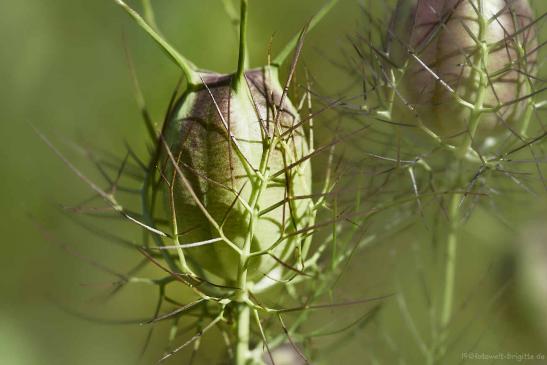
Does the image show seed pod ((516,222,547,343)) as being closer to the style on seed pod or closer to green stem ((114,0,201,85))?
the style on seed pod

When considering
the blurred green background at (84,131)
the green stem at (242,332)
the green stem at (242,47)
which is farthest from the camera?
the blurred green background at (84,131)

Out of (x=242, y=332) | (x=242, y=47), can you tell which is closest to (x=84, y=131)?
(x=242, y=332)

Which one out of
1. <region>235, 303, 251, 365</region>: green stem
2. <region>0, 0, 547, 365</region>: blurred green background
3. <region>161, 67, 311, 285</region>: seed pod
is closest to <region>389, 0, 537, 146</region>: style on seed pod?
<region>161, 67, 311, 285</region>: seed pod

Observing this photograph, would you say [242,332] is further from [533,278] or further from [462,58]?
[533,278]

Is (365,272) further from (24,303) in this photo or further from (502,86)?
(502,86)

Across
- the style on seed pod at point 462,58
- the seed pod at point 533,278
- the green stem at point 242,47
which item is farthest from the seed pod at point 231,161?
the seed pod at point 533,278

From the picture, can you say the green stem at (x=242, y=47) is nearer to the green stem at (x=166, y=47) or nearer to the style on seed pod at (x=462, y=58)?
the green stem at (x=166, y=47)
